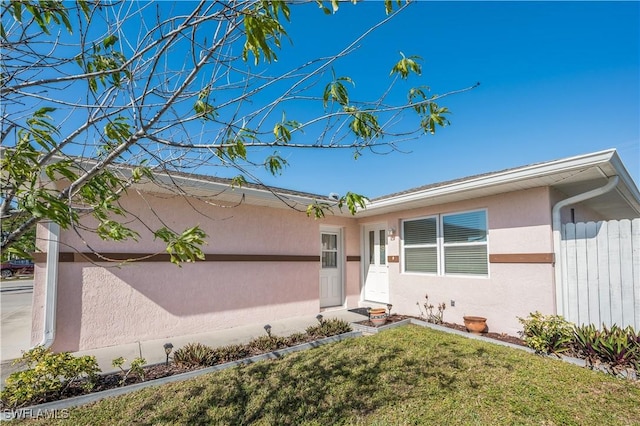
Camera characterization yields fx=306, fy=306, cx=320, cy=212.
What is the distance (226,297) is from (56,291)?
3.00 m

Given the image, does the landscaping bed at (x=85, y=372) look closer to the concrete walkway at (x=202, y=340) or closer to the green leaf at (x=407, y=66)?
the concrete walkway at (x=202, y=340)

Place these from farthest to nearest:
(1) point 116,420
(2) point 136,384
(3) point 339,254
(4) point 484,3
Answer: (3) point 339,254 → (4) point 484,3 → (2) point 136,384 → (1) point 116,420

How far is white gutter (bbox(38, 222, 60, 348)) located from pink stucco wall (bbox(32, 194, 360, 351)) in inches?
Answer: 6.2

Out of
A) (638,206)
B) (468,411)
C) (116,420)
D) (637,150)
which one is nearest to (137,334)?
(116,420)

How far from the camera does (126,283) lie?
5824 mm

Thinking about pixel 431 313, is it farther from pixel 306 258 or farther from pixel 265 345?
pixel 265 345

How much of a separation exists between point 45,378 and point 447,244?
24.0 feet

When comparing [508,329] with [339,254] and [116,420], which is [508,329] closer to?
[339,254]

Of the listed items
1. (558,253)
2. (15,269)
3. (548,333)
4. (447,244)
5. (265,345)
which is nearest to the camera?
(548,333)

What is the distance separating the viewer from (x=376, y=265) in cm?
918

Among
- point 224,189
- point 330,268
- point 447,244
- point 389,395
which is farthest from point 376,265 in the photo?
point 389,395

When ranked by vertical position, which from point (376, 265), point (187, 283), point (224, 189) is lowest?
point (187, 283)

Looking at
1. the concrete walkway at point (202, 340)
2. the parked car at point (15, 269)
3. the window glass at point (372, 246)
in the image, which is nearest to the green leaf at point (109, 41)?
the concrete walkway at point (202, 340)

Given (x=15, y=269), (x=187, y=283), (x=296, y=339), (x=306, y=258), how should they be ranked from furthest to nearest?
(x=15, y=269) < (x=306, y=258) < (x=187, y=283) < (x=296, y=339)
